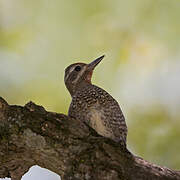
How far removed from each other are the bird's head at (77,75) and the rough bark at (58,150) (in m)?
1.61

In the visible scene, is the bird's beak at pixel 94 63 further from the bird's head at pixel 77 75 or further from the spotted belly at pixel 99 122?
the spotted belly at pixel 99 122

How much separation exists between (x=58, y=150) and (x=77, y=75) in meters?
1.92

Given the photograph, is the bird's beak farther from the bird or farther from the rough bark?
the rough bark

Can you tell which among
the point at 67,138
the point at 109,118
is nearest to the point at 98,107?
the point at 109,118

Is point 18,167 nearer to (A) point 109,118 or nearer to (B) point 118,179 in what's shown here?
(B) point 118,179

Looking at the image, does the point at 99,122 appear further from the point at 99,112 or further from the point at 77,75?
the point at 77,75

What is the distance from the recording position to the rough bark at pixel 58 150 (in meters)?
3.19

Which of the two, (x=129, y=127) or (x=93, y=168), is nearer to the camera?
(x=93, y=168)

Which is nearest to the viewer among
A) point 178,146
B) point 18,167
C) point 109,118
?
point 18,167

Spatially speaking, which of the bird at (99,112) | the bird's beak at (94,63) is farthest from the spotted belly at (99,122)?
the bird's beak at (94,63)

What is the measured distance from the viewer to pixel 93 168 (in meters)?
3.14

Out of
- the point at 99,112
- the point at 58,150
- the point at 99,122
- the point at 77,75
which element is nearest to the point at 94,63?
the point at 77,75

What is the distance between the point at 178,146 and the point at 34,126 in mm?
2125

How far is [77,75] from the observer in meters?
5.10
